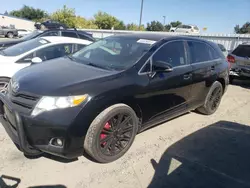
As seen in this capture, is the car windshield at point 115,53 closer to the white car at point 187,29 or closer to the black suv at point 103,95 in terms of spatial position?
the black suv at point 103,95

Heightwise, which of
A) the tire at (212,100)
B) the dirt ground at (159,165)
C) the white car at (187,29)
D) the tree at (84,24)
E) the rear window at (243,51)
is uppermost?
the tree at (84,24)

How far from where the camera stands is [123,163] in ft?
Result: 10.5

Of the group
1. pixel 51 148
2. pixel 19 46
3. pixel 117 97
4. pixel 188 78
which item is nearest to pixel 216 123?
pixel 188 78

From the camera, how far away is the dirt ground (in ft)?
9.30

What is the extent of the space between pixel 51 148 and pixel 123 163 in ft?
3.32

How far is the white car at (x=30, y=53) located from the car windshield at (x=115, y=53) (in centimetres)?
132

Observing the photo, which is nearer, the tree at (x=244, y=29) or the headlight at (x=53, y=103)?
the headlight at (x=53, y=103)

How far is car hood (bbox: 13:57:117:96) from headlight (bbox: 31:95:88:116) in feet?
0.20

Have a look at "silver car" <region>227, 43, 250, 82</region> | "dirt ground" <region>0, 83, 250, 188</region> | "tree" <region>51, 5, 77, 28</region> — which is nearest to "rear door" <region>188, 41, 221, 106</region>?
"dirt ground" <region>0, 83, 250, 188</region>

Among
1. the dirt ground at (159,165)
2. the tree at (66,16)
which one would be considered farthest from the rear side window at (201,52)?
the tree at (66,16)

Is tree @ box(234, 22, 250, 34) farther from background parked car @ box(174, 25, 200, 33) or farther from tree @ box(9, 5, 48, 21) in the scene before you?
tree @ box(9, 5, 48, 21)

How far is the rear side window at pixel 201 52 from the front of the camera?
449 centimetres

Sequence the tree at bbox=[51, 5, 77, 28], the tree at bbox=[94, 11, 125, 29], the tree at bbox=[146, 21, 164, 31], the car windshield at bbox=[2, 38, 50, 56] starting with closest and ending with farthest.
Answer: the car windshield at bbox=[2, 38, 50, 56] < the tree at bbox=[51, 5, 77, 28] < the tree at bbox=[94, 11, 125, 29] < the tree at bbox=[146, 21, 164, 31]

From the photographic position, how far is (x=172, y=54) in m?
4.02
